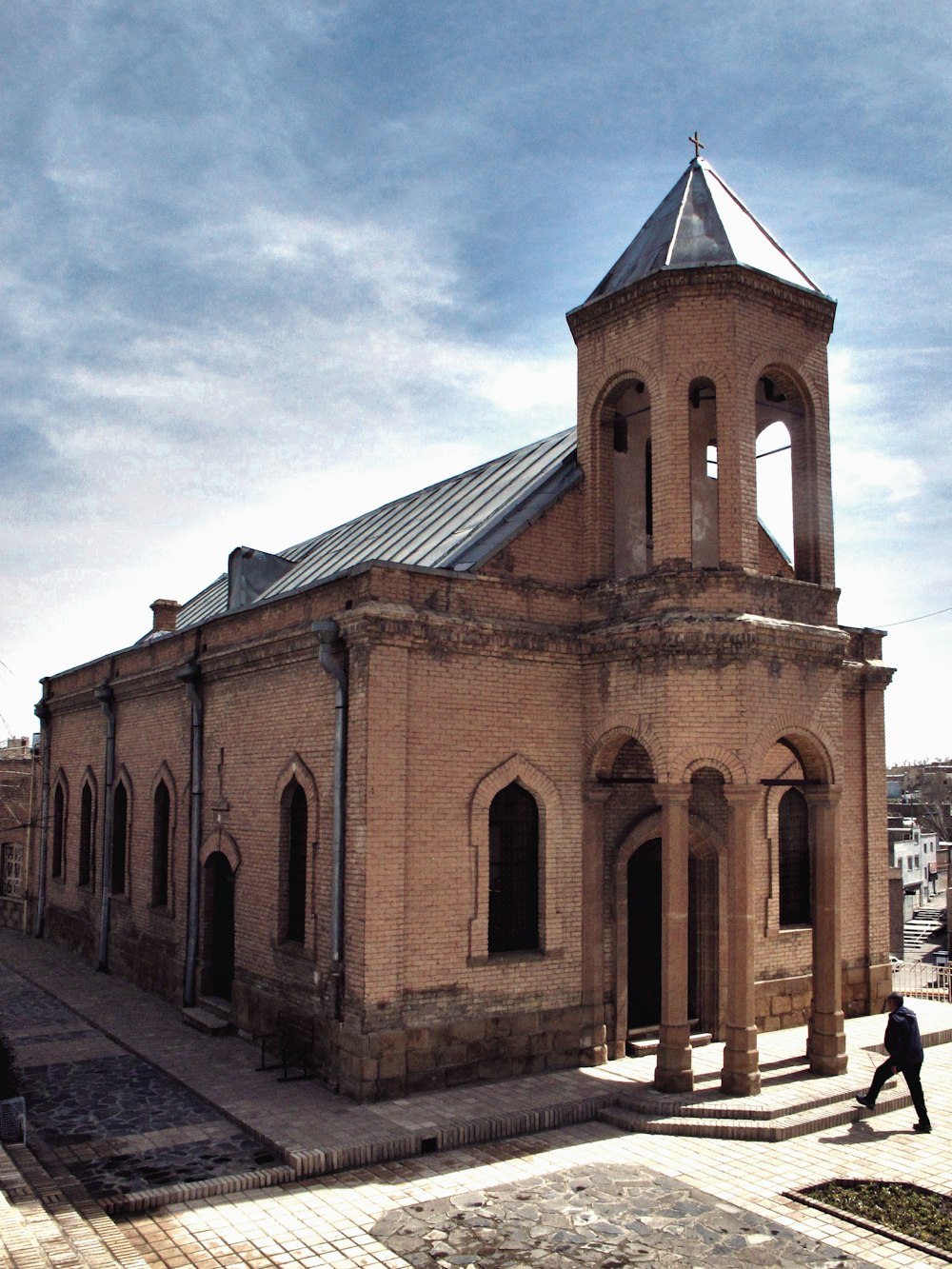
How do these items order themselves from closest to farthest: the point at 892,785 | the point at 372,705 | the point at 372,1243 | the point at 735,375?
1. the point at 372,1243
2. the point at 372,705
3. the point at 735,375
4. the point at 892,785

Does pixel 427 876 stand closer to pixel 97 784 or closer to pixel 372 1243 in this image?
pixel 372 1243

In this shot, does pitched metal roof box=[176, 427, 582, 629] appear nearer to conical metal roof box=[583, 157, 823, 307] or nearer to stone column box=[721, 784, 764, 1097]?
conical metal roof box=[583, 157, 823, 307]

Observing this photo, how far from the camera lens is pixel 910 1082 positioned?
10469 mm

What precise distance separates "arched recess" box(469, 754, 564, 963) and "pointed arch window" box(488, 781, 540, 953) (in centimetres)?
10

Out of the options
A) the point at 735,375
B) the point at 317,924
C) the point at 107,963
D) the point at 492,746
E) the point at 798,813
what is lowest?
the point at 107,963

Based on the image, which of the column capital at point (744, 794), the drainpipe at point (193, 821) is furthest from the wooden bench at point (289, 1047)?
the column capital at point (744, 794)

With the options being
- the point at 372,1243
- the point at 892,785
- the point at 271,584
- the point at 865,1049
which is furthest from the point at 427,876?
the point at 892,785

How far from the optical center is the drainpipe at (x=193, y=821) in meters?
15.2

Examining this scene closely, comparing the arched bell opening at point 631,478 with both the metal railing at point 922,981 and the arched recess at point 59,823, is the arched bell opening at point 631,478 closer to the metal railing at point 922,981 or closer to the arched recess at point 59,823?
the metal railing at point 922,981

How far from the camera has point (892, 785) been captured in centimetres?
9875

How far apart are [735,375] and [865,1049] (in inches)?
321

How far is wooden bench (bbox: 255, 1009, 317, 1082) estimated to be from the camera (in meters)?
11.9

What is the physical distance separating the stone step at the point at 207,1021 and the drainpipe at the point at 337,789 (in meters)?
3.17

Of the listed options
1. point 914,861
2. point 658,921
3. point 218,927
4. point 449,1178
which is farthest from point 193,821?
point 914,861
